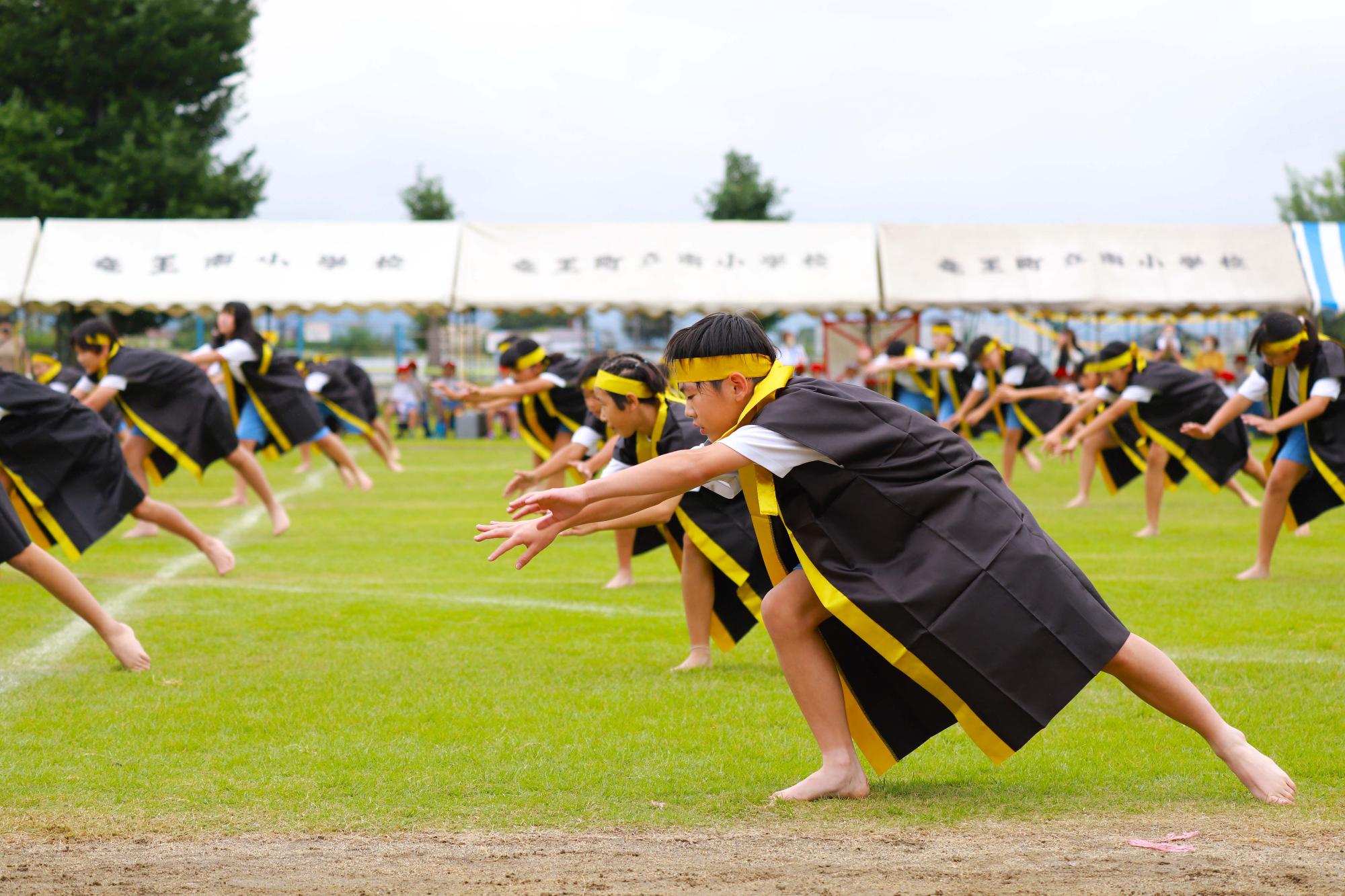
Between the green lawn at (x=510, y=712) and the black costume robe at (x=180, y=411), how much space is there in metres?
1.39

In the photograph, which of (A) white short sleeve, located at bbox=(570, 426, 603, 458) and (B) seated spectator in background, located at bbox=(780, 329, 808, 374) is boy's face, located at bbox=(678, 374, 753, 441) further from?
(B) seated spectator in background, located at bbox=(780, 329, 808, 374)

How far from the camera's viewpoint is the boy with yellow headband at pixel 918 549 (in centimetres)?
375

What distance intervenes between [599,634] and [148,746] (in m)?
2.68

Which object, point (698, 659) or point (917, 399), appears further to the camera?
point (917, 399)

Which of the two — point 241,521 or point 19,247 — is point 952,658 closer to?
point 241,521

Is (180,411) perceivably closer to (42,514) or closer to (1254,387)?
(42,514)

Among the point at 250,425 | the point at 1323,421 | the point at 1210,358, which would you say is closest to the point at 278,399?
the point at 250,425

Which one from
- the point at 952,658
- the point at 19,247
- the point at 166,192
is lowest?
the point at 952,658

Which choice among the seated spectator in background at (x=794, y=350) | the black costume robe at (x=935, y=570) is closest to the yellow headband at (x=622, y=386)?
the black costume robe at (x=935, y=570)

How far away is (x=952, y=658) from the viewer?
3.78 meters

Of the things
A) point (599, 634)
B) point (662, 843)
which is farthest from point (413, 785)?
point (599, 634)

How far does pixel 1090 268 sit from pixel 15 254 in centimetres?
1694

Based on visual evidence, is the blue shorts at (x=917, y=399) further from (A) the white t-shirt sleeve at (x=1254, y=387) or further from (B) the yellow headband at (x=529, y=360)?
(A) the white t-shirt sleeve at (x=1254, y=387)

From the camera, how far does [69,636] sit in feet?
22.8
